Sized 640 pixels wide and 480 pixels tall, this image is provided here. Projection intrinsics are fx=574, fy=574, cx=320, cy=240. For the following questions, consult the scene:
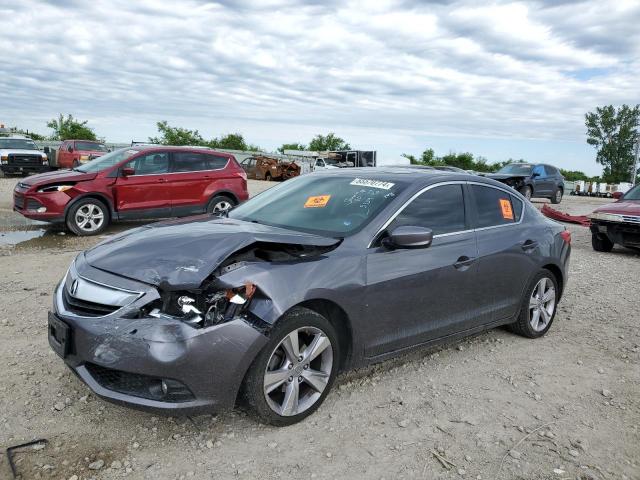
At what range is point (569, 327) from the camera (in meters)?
5.63

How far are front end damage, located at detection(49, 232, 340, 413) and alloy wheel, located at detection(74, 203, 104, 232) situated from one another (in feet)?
23.6

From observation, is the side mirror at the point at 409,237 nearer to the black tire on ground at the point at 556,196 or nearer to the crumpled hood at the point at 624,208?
the crumpled hood at the point at 624,208

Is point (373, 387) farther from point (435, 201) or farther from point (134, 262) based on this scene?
point (134, 262)

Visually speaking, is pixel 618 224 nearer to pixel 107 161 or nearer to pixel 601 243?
pixel 601 243

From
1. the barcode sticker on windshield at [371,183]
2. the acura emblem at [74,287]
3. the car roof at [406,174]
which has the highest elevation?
the car roof at [406,174]

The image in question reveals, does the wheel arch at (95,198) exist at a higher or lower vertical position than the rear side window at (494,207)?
lower

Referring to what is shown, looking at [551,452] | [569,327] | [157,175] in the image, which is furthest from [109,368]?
[157,175]

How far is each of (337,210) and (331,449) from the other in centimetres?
166

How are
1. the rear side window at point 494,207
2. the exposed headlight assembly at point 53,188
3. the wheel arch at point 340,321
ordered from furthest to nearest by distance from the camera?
the exposed headlight assembly at point 53,188
the rear side window at point 494,207
the wheel arch at point 340,321

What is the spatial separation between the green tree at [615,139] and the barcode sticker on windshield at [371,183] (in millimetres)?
66318

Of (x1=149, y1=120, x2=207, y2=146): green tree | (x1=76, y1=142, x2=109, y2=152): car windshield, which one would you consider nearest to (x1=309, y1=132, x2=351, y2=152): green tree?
(x1=149, y1=120, x2=207, y2=146): green tree

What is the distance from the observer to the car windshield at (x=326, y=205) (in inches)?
155

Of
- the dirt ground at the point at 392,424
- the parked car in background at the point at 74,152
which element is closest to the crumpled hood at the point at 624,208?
the dirt ground at the point at 392,424

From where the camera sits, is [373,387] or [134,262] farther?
[373,387]
